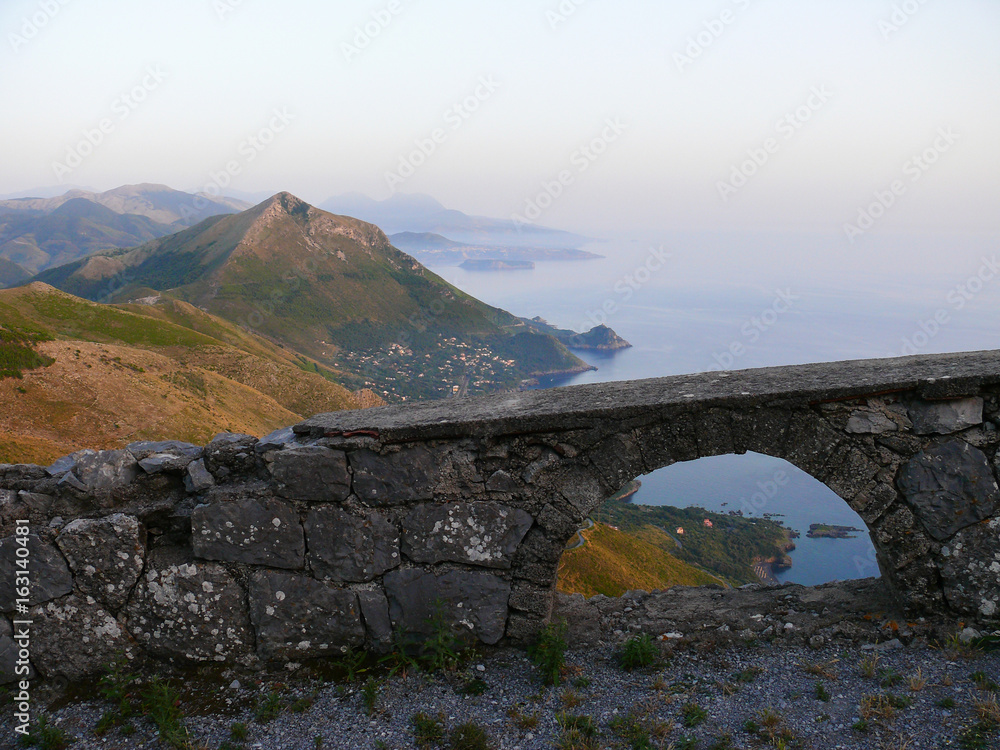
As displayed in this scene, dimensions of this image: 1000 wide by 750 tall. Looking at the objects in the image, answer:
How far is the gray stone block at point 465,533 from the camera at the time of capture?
5.09m

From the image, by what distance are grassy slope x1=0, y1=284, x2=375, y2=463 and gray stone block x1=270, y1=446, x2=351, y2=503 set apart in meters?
20.4

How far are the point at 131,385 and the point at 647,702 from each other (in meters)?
37.0

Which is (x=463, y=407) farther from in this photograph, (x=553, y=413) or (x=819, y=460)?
(x=819, y=460)

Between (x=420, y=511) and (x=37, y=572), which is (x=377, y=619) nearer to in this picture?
(x=420, y=511)

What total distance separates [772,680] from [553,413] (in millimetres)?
2744

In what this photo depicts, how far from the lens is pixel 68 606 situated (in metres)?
5.18

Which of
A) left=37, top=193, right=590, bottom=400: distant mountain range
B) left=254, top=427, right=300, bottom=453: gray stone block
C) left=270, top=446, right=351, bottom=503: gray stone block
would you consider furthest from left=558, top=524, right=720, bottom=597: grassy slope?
left=37, top=193, right=590, bottom=400: distant mountain range

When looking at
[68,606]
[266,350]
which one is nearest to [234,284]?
[266,350]

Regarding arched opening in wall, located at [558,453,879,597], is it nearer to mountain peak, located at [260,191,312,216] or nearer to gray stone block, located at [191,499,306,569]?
gray stone block, located at [191,499,306,569]

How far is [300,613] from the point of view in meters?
5.21

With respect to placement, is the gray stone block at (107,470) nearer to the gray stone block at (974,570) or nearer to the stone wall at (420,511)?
the stone wall at (420,511)

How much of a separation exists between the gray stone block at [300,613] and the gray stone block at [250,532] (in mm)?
211

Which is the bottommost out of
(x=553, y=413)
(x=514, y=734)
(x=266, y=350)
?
(x=514, y=734)

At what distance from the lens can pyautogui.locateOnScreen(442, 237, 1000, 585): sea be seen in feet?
128
